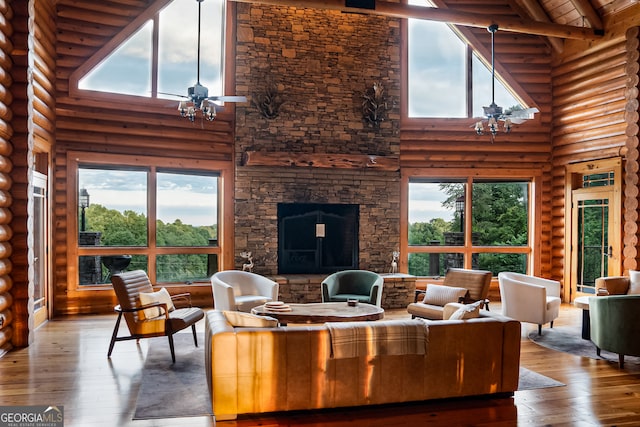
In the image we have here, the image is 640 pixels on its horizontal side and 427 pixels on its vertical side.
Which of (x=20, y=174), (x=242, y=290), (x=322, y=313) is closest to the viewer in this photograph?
(x=322, y=313)

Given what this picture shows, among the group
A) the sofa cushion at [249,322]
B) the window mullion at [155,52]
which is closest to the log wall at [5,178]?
the window mullion at [155,52]

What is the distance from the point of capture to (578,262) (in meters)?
9.66

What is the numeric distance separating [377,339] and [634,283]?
522cm

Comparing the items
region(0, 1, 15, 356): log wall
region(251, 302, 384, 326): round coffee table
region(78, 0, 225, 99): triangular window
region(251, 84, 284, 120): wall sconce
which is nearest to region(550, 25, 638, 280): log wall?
region(251, 302, 384, 326): round coffee table

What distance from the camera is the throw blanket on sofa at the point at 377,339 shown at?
4.00m

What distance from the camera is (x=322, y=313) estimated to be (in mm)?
5820

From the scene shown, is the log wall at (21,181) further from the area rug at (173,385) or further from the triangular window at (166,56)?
the triangular window at (166,56)

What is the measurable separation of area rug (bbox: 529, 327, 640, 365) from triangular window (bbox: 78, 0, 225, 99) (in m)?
6.70

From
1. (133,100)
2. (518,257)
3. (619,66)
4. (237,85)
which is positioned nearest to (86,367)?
(133,100)

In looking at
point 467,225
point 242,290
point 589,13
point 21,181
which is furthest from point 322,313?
point 589,13

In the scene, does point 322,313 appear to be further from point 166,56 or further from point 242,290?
point 166,56

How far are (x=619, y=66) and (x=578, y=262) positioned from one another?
356 centimetres

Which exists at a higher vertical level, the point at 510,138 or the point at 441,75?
the point at 441,75

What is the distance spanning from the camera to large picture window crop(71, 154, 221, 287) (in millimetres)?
8562
